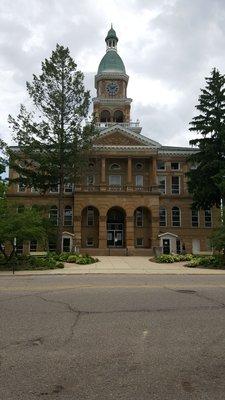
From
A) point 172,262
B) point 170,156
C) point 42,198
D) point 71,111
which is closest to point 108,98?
point 170,156

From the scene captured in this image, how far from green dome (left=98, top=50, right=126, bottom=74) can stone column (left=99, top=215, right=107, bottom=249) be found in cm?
3053

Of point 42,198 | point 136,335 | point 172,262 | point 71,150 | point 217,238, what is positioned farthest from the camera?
point 42,198

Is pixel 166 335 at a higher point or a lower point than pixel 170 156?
lower

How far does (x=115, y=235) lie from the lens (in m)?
54.6

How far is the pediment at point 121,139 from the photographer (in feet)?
176

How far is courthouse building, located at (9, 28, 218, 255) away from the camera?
51000 mm

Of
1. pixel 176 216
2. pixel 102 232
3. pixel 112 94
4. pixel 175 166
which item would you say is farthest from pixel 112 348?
pixel 112 94

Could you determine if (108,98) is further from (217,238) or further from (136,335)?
(136,335)

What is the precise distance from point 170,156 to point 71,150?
23.8 meters

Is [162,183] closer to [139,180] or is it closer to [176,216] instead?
[139,180]

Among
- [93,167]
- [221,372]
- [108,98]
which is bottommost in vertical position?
[221,372]

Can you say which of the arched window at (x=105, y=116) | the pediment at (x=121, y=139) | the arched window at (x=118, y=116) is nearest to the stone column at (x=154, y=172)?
the pediment at (x=121, y=139)

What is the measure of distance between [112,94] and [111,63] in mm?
6477

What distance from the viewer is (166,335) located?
24.6 ft
